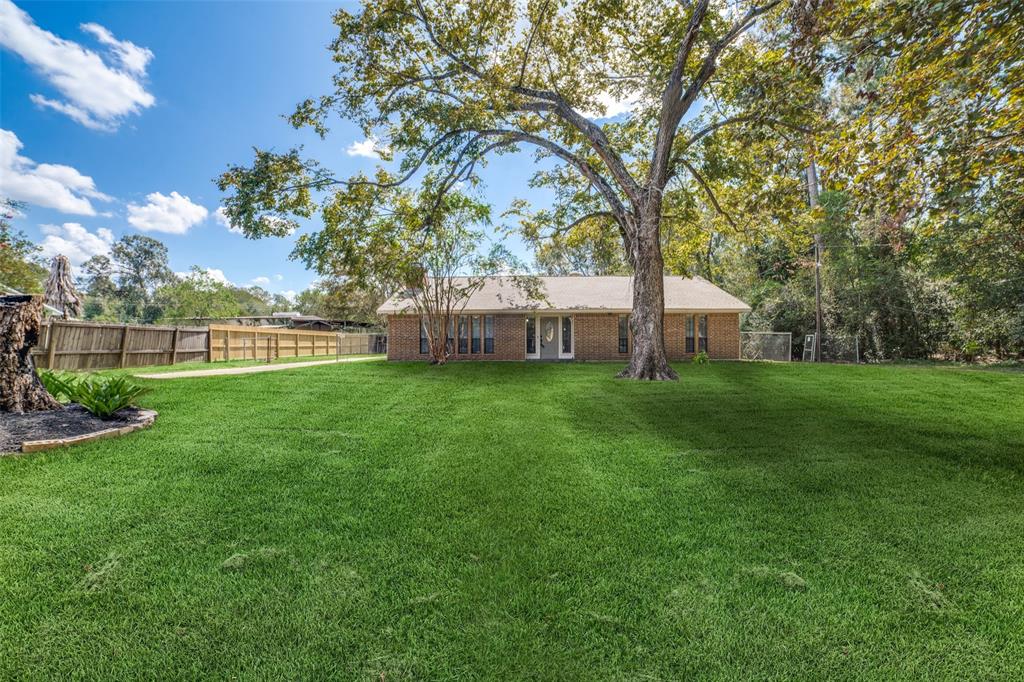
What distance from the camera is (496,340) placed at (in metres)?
18.8

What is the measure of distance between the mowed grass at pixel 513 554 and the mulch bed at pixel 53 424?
39 cm

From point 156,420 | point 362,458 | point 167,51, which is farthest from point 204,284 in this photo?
point 362,458

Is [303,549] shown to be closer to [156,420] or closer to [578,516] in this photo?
[578,516]

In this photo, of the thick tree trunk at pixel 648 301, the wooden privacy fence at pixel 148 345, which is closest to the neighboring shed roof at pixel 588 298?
the thick tree trunk at pixel 648 301

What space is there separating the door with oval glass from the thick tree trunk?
7.40 meters

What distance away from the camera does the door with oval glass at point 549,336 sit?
18922mm

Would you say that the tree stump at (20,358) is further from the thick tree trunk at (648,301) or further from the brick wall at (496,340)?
the brick wall at (496,340)

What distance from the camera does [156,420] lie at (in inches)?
225

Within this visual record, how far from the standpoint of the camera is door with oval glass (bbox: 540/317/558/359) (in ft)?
62.1

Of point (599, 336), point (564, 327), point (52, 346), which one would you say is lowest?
point (52, 346)

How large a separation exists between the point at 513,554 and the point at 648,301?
9.58m

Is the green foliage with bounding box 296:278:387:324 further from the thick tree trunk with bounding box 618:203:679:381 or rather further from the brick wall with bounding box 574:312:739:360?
the brick wall with bounding box 574:312:739:360

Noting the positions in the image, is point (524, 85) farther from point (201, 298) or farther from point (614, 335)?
point (201, 298)

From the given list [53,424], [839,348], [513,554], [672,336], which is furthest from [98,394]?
[839,348]
